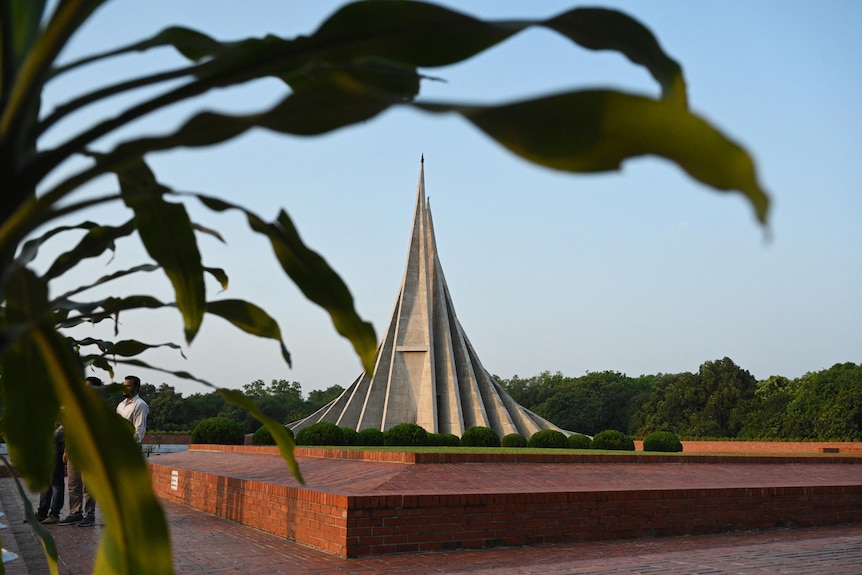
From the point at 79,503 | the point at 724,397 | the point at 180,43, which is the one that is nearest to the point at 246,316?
the point at 180,43

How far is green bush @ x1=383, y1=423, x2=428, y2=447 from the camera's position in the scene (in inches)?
520

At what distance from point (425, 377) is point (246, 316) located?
18.2 m

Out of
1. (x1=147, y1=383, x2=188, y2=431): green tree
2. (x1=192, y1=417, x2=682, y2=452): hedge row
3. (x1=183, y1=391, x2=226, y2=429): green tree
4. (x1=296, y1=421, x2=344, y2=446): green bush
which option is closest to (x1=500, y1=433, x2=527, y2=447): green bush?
(x1=192, y1=417, x2=682, y2=452): hedge row

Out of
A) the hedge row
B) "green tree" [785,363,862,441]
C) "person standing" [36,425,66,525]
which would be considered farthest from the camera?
"green tree" [785,363,862,441]

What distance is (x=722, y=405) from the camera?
1405 inches

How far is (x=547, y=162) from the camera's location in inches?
27.7

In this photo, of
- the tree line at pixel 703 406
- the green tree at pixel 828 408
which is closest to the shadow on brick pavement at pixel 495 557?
the tree line at pixel 703 406

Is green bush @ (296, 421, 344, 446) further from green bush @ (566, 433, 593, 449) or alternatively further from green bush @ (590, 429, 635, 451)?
green bush @ (590, 429, 635, 451)

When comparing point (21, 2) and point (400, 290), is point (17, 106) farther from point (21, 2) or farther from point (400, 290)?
point (400, 290)

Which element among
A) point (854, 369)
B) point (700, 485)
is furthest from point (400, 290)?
point (854, 369)

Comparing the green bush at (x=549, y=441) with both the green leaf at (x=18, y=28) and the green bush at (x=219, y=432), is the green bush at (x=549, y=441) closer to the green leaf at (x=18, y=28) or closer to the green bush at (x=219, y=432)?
the green bush at (x=219, y=432)

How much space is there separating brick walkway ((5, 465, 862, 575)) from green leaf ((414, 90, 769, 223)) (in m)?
4.24

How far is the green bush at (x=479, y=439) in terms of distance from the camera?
13.6m

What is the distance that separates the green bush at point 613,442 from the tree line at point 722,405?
15.0m
